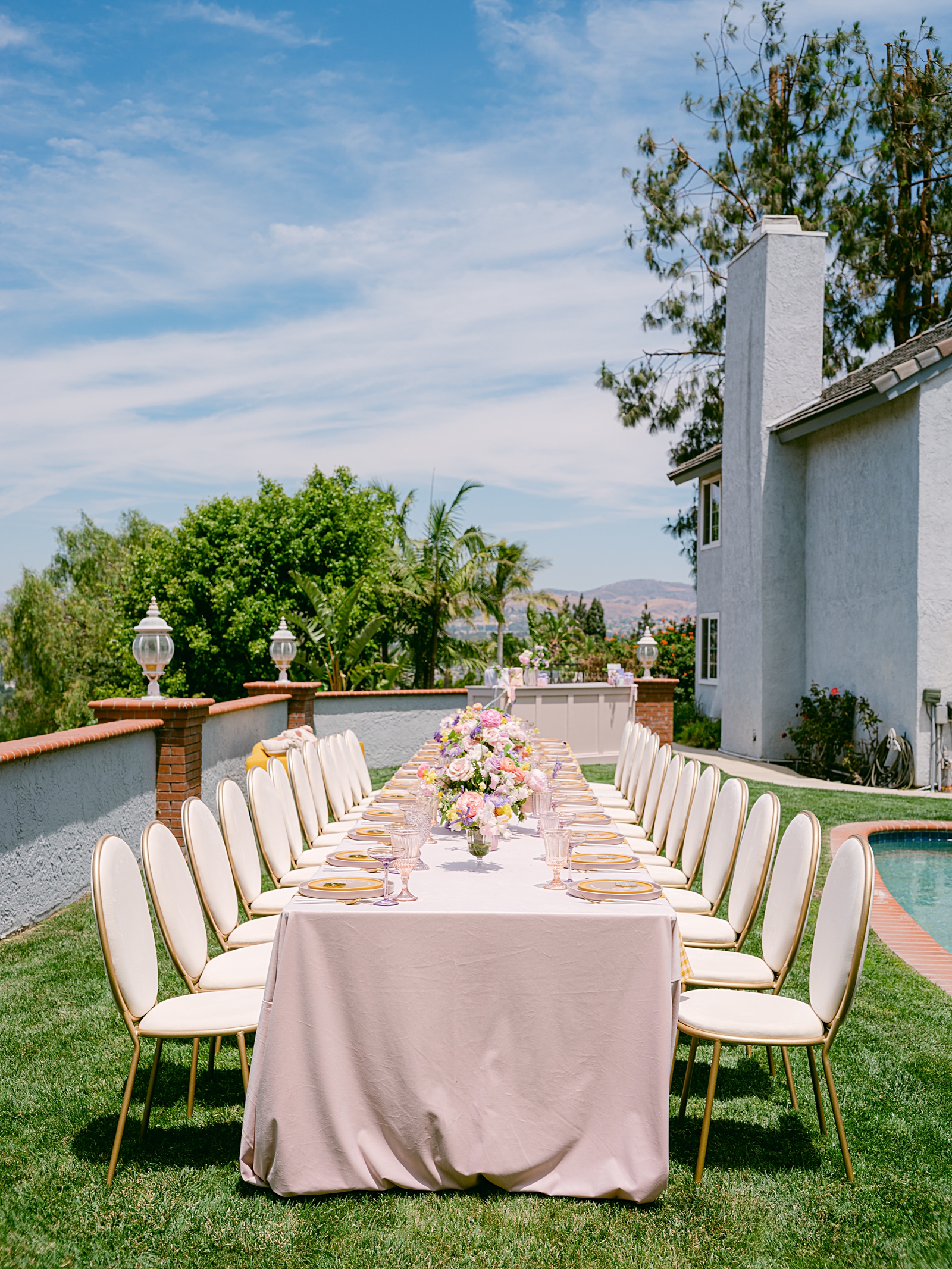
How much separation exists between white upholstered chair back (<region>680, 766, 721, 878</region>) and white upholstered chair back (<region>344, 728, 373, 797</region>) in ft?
12.1

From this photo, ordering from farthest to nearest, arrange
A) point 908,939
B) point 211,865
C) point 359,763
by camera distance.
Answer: point 359,763 < point 908,939 < point 211,865

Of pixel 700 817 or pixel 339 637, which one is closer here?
pixel 700 817

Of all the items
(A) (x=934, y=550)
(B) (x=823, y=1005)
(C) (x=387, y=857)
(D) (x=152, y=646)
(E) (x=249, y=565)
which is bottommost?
(B) (x=823, y=1005)

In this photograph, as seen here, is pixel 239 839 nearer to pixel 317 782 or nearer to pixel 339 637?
pixel 317 782

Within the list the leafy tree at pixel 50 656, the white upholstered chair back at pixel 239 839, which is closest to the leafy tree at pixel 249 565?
the leafy tree at pixel 50 656

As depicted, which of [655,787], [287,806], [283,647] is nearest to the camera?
[287,806]

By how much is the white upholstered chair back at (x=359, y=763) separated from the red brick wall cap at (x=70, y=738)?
168 cm

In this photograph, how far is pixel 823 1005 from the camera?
3520 mm

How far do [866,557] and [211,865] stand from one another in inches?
482

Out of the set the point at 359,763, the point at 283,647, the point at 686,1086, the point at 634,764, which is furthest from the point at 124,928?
the point at 283,647

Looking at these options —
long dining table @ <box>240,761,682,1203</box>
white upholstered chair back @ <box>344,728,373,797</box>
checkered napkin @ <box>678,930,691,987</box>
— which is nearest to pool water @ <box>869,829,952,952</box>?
checkered napkin @ <box>678,930,691,987</box>

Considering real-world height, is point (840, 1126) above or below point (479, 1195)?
above

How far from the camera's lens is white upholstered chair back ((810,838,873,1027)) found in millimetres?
3348

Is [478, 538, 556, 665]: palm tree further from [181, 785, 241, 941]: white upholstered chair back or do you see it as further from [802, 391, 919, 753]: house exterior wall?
[181, 785, 241, 941]: white upholstered chair back
